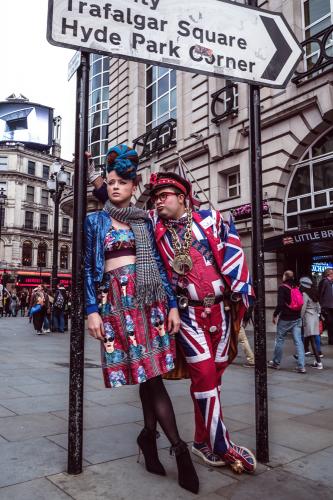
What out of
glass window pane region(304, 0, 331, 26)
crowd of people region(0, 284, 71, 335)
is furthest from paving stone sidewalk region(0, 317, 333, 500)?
glass window pane region(304, 0, 331, 26)

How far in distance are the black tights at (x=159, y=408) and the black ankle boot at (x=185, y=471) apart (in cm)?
5

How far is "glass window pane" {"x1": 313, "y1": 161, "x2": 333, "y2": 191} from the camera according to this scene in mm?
14604

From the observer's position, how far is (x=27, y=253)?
5762 centimetres

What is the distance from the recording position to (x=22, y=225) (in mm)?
57719

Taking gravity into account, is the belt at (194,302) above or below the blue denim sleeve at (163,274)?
below

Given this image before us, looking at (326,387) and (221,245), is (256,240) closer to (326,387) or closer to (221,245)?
(221,245)

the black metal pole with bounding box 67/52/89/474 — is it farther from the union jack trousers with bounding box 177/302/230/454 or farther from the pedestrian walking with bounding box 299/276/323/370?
the pedestrian walking with bounding box 299/276/323/370

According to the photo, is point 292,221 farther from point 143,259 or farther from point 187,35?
point 143,259

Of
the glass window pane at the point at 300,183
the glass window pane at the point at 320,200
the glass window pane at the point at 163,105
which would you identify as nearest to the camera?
the glass window pane at the point at 320,200

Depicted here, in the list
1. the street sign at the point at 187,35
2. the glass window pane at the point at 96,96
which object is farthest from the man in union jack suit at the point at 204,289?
the glass window pane at the point at 96,96

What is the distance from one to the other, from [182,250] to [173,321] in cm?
52

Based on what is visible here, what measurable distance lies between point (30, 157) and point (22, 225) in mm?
9806

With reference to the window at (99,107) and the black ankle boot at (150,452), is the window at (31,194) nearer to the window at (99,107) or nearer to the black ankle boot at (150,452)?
the window at (99,107)

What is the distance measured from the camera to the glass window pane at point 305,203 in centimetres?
1518
